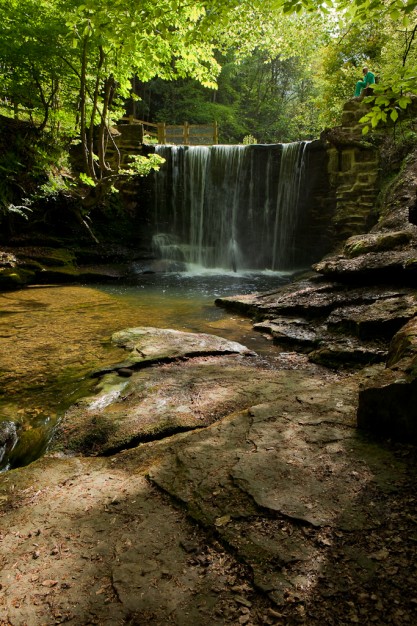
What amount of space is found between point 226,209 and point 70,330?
10.8 metres

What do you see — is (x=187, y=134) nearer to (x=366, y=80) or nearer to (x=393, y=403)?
(x=366, y=80)

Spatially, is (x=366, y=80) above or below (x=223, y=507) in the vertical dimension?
above

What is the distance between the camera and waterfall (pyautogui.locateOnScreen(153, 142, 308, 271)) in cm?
1416

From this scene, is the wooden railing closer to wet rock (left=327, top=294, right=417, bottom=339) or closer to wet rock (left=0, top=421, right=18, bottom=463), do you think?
wet rock (left=327, top=294, right=417, bottom=339)

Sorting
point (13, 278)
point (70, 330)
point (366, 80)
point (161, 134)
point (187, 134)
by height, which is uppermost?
point (187, 134)

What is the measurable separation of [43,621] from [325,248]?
43.7ft

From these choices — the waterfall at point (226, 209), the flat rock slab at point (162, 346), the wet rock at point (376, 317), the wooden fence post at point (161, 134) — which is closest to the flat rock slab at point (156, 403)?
the flat rock slab at point (162, 346)

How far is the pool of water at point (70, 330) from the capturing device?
11.7ft

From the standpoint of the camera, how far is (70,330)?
19.5 ft

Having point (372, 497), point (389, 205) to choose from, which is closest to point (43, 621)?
point (372, 497)

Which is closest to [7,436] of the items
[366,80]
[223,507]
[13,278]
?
[223,507]

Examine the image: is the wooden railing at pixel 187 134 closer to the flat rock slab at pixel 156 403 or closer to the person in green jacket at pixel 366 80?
the person in green jacket at pixel 366 80

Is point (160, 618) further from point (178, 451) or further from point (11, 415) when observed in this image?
point (11, 415)

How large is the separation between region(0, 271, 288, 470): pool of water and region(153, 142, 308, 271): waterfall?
350cm
